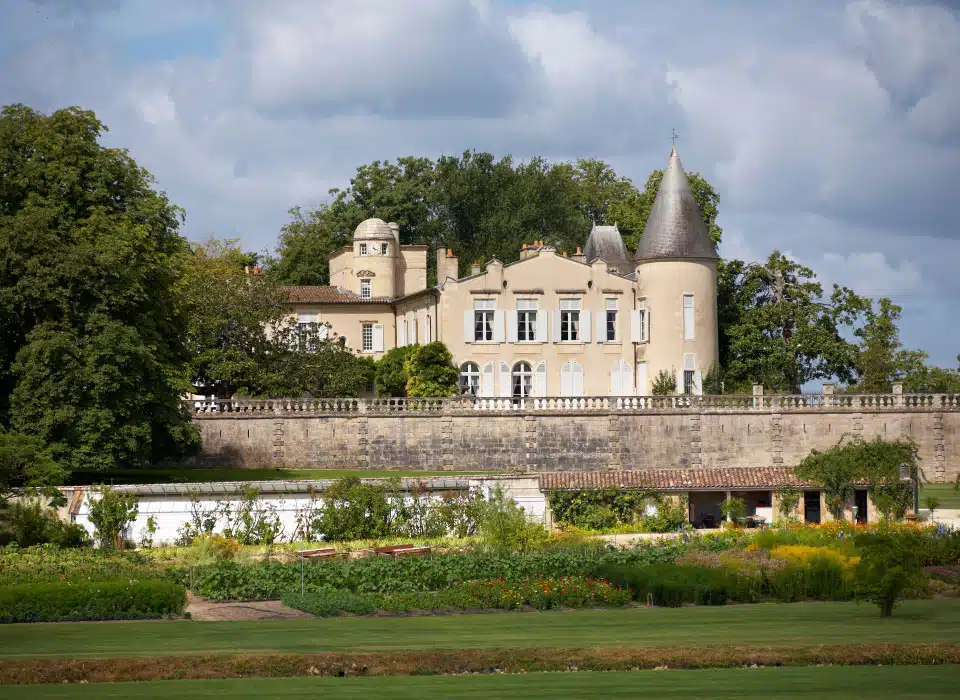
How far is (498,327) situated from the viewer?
56.1 meters

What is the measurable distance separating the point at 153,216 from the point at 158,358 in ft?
14.5

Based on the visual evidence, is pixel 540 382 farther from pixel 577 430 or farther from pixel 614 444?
pixel 614 444

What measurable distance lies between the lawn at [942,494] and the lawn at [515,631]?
70.3 ft

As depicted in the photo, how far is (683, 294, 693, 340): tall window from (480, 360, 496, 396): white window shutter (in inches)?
309

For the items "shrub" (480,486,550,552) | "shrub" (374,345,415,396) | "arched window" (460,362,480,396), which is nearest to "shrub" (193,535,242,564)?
"shrub" (480,486,550,552)

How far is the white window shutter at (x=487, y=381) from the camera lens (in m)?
55.6

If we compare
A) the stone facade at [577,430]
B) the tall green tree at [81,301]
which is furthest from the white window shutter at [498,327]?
the tall green tree at [81,301]

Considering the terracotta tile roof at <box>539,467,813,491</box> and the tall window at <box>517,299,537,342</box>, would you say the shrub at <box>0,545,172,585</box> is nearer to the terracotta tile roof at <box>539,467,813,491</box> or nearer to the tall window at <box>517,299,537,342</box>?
the terracotta tile roof at <box>539,467,813,491</box>

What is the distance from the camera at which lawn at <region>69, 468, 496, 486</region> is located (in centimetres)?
4153

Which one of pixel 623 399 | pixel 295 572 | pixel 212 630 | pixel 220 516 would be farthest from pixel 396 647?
pixel 623 399

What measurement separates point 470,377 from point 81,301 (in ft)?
64.4

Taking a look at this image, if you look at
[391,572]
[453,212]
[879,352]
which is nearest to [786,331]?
[879,352]

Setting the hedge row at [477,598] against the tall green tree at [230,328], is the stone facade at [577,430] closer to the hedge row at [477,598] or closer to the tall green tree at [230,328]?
the tall green tree at [230,328]

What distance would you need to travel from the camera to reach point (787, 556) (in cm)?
2478
